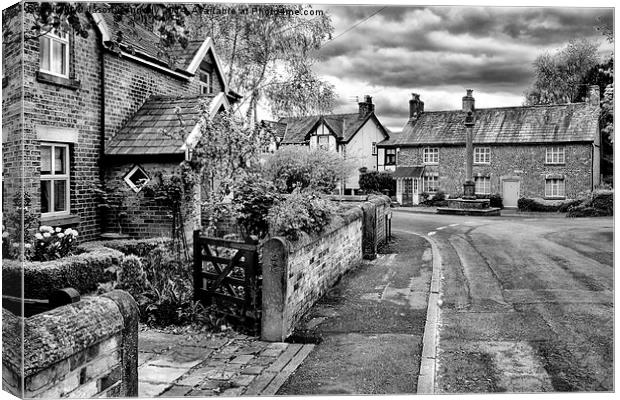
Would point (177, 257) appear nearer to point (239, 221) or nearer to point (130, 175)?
point (239, 221)

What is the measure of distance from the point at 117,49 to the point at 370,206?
685cm

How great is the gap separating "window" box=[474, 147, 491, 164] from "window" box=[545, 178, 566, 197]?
2.87 m

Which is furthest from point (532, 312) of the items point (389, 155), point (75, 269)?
point (389, 155)

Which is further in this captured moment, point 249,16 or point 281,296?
point 281,296

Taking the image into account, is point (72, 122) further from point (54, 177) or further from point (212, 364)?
point (212, 364)

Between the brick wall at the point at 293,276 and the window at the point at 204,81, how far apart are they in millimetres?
1976

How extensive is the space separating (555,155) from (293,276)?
10.9 ft

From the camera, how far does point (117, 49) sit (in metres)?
4.99

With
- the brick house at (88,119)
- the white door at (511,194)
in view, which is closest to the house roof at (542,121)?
the white door at (511,194)

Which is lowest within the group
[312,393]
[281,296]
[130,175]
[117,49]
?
[312,393]

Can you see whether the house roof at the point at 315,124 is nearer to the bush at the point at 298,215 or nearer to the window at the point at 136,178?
the bush at the point at 298,215

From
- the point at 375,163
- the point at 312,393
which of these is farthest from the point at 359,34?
the point at 375,163

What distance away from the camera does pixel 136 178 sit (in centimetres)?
524

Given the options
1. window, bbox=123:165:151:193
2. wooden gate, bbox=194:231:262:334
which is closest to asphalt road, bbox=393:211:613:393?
wooden gate, bbox=194:231:262:334
